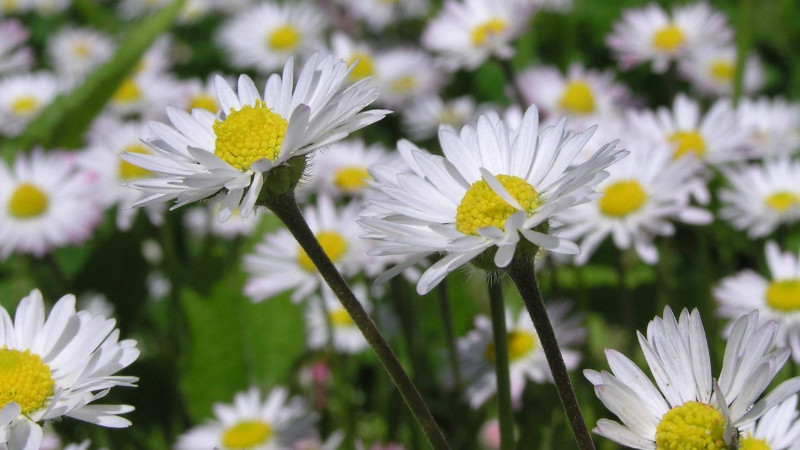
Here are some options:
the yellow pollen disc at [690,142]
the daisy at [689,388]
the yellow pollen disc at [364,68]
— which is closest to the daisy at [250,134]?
the daisy at [689,388]

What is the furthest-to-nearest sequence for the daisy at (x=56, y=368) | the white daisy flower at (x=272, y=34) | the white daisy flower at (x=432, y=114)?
the white daisy flower at (x=272, y=34)
the white daisy flower at (x=432, y=114)
the daisy at (x=56, y=368)

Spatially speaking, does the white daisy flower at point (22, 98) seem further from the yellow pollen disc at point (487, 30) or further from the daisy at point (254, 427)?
the daisy at point (254, 427)

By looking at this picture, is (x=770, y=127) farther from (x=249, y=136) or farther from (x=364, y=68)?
(x=249, y=136)

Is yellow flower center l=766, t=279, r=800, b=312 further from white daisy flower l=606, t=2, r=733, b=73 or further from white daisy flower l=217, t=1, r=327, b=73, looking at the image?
white daisy flower l=217, t=1, r=327, b=73

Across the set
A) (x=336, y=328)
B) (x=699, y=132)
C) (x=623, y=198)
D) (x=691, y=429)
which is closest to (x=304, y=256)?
(x=336, y=328)

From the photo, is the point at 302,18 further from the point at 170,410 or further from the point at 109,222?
the point at 170,410

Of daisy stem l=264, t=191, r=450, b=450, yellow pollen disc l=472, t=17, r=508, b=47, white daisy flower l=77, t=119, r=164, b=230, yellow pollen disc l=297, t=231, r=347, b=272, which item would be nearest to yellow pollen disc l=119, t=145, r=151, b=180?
white daisy flower l=77, t=119, r=164, b=230
